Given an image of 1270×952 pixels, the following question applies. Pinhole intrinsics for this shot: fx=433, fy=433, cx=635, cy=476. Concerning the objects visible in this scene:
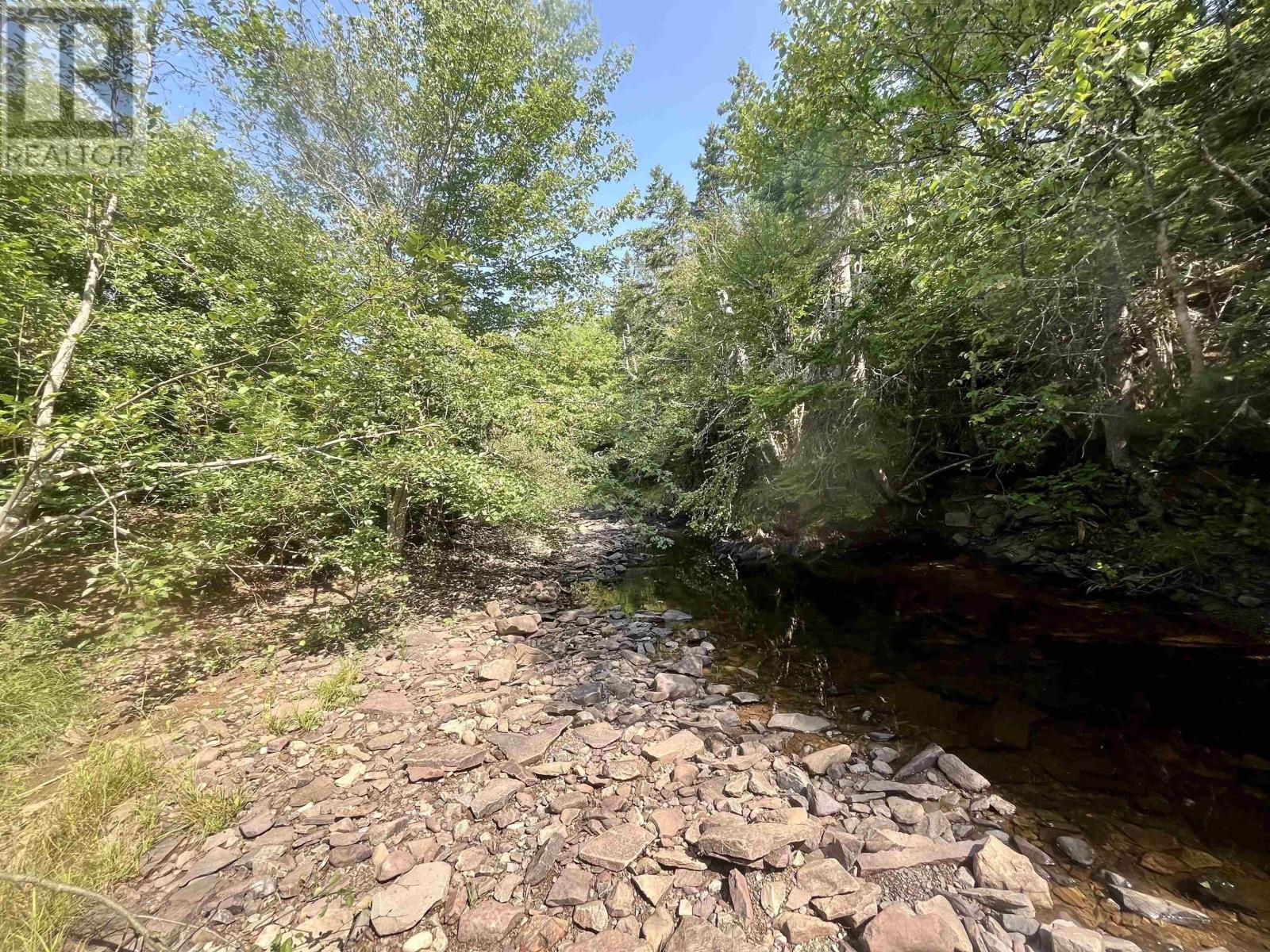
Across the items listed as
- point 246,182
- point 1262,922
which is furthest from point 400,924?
point 246,182

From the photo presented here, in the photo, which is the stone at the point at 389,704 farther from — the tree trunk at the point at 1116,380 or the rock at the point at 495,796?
the tree trunk at the point at 1116,380

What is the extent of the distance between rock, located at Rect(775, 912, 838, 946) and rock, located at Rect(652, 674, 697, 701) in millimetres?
2391

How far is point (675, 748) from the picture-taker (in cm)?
371

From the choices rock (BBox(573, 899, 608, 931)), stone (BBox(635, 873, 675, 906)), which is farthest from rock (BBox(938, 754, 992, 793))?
rock (BBox(573, 899, 608, 931))

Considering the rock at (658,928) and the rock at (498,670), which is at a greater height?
the rock at (498,670)

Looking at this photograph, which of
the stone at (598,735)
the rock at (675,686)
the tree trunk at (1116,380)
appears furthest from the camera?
the tree trunk at (1116,380)

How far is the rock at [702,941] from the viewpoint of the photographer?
2.16 m

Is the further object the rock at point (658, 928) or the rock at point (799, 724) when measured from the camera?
the rock at point (799, 724)

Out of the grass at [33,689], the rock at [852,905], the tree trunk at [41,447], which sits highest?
the tree trunk at [41,447]

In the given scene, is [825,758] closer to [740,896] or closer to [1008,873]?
[1008,873]

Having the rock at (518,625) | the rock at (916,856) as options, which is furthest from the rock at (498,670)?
the rock at (916,856)

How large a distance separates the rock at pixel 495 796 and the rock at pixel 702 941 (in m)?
1.47

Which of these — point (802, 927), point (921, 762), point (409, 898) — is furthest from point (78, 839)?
point (921, 762)

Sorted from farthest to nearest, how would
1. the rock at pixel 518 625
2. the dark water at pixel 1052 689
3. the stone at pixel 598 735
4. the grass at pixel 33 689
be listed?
the rock at pixel 518 625 < the stone at pixel 598 735 < the grass at pixel 33 689 < the dark water at pixel 1052 689
